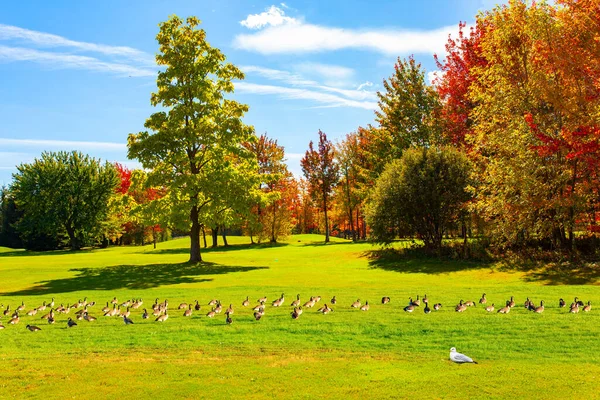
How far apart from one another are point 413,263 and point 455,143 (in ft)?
62.8

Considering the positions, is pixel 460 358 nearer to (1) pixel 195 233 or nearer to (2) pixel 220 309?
(2) pixel 220 309

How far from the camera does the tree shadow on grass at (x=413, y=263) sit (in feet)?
129

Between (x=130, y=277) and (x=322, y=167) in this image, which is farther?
(x=322, y=167)

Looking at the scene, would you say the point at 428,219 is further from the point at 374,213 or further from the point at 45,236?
the point at 45,236

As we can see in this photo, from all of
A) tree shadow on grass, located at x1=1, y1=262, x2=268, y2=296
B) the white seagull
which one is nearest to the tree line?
tree shadow on grass, located at x1=1, y1=262, x2=268, y2=296

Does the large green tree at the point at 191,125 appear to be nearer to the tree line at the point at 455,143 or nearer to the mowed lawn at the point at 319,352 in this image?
the tree line at the point at 455,143

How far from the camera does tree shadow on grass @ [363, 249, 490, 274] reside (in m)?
39.2

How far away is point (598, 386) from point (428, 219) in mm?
35584

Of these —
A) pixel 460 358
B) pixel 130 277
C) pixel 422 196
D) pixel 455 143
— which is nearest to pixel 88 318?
pixel 460 358

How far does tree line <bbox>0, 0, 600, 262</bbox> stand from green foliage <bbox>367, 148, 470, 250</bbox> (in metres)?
0.12

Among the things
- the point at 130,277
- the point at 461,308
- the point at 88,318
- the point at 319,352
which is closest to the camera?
the point at 319,352

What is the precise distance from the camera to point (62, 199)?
85062 millimetres

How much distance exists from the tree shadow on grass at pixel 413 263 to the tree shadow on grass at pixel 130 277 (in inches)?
511

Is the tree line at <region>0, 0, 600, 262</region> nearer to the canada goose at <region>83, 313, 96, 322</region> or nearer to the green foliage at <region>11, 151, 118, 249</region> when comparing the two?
the canada goose at <region>83, 313, 96, 322</region>
